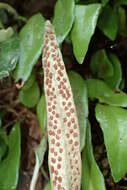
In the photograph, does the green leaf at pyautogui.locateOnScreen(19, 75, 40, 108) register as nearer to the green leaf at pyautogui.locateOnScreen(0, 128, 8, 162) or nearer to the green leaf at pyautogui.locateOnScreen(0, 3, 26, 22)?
the green leaf at pyautogui.locateOnScreen(0, 128, 8, 162)

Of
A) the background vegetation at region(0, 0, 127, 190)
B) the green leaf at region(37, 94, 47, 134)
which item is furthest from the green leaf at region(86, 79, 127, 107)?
the green leaf at region(37, 94, 47, 134)

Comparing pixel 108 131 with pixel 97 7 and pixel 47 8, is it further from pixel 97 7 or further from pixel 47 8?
pixel 47 8

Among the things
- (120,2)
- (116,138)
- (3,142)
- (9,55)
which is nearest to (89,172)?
(116,138)

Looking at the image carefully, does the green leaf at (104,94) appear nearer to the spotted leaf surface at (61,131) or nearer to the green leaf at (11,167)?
the spotted leaf surface at (61,131)

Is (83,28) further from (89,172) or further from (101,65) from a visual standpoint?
(89,172)

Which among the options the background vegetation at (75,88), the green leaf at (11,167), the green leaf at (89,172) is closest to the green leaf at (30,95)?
the background vegetation at (75,88)

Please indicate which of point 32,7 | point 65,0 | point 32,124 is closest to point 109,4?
point 65,0
